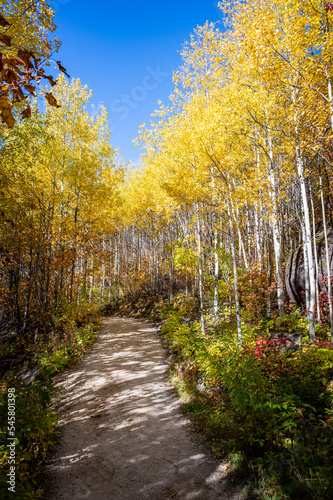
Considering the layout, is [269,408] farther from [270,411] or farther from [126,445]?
[126,445]

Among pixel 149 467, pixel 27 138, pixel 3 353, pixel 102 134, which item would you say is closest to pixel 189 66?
pixel 102 134

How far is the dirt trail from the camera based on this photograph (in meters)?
3.15

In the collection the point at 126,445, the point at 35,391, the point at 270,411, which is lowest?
the point at 126,445

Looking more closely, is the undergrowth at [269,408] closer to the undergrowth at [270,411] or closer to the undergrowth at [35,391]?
the undergrowth at [270,411]

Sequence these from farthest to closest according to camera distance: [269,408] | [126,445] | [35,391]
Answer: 1. [35,391]
2. [126,445]
3. [269,408]

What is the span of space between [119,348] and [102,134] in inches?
385

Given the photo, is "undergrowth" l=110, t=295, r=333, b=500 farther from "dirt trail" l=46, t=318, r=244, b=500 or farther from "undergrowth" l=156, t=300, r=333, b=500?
"dirt trail" l=46, t=318, r=244, b=500

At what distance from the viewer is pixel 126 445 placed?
4.02 metres

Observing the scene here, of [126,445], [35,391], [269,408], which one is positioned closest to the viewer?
[269,408]

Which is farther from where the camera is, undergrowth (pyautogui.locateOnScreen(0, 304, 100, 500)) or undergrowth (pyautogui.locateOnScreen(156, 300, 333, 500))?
undergrowth (pyautogui.locateOnScreen(0, 304, 100, 500))

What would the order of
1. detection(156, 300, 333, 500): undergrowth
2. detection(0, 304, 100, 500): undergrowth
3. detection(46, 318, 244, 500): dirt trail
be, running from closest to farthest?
detection(156, 300, 333, 500): undergrowth, detection(0, 304, 100, 500): undergrowth, detection(46, 318, 244, 500): dirt trail

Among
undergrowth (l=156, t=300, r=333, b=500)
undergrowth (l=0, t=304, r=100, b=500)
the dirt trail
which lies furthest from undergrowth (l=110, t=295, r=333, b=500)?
undergrowth (l=0, t=304, r=100, b=500)

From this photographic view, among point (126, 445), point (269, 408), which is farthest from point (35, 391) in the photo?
point (269, 408)

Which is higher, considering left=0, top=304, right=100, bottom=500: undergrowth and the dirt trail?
left=0, top=304, right=100, bottom=500: undergrowth
